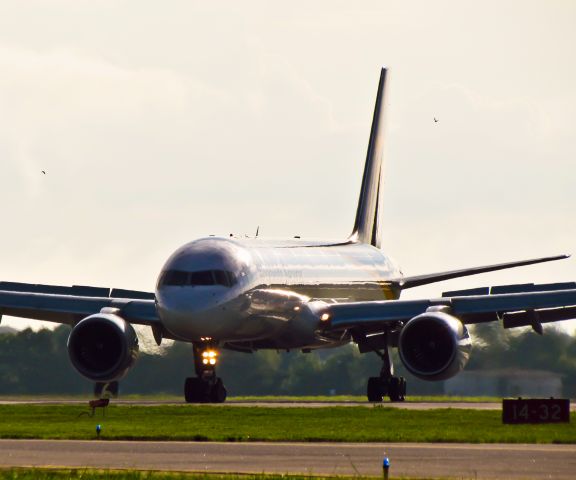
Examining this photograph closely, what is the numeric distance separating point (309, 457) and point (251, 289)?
23140 mm

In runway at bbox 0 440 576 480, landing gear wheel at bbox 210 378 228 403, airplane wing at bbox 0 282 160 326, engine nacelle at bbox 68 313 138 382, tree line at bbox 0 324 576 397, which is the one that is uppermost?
tree line at bbox 0 324 576 397

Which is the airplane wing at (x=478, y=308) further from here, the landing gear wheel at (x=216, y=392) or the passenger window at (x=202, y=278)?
the passenger window at (x=202, y=278)

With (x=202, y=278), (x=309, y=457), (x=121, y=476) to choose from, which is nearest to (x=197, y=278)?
(x=202, y=278)

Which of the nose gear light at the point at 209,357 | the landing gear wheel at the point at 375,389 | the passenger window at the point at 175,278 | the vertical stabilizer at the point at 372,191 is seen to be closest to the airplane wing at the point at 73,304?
the nose gear light at the point at 209,357

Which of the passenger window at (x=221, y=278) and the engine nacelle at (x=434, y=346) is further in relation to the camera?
the engine nacelle at (x=434, y=346)

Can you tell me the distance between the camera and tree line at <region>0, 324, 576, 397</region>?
67.4 m

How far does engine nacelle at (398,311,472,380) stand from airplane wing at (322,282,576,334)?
161 centimetres

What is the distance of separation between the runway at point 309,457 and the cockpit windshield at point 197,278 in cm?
1730

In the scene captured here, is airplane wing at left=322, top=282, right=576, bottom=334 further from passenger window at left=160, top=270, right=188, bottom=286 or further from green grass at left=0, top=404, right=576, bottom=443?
green grass at left=0, top=404, right=576, bottom=443

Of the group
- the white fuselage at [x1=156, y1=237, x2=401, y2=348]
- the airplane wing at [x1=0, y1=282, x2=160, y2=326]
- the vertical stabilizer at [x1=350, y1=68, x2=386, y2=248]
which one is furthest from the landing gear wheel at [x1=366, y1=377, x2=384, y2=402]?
the vertical stabilizer at [x1=350, y1=68, x2=386, y2=248]

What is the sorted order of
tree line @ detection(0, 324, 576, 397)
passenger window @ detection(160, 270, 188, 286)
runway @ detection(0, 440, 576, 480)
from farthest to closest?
tree line @ detection(0, 324, 576, 397)
passenger window @ detection(160, 270, 188, 286)
runway @ detection(0, 440, 576, 480)

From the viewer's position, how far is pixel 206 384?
55.9 m

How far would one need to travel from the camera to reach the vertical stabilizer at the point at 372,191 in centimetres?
7300

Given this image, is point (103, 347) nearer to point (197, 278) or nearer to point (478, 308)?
point (197, 278)
